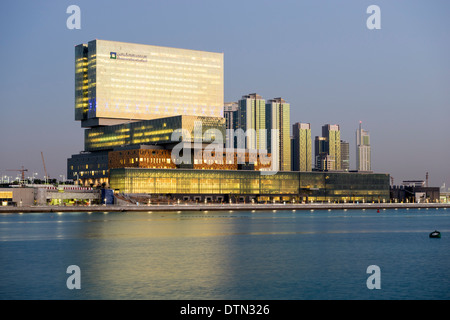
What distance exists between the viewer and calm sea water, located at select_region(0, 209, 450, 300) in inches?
2265

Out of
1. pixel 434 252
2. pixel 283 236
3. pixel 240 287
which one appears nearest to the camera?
pixel 240 287

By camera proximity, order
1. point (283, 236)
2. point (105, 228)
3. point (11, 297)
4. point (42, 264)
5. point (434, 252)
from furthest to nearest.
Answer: point (105, 228)
point (283, 236)
point (434, 252)
point (42, 264)
point (11, 297)

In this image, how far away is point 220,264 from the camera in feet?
251

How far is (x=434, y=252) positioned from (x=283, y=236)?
3344 cm

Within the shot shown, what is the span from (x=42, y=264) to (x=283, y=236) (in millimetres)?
54472

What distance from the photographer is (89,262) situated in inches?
3036

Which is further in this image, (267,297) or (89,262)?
(89,262)

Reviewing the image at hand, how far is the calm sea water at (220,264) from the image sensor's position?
189ft

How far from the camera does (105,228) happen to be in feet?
436

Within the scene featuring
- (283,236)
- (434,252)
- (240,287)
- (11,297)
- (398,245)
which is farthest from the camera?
(283,236)
